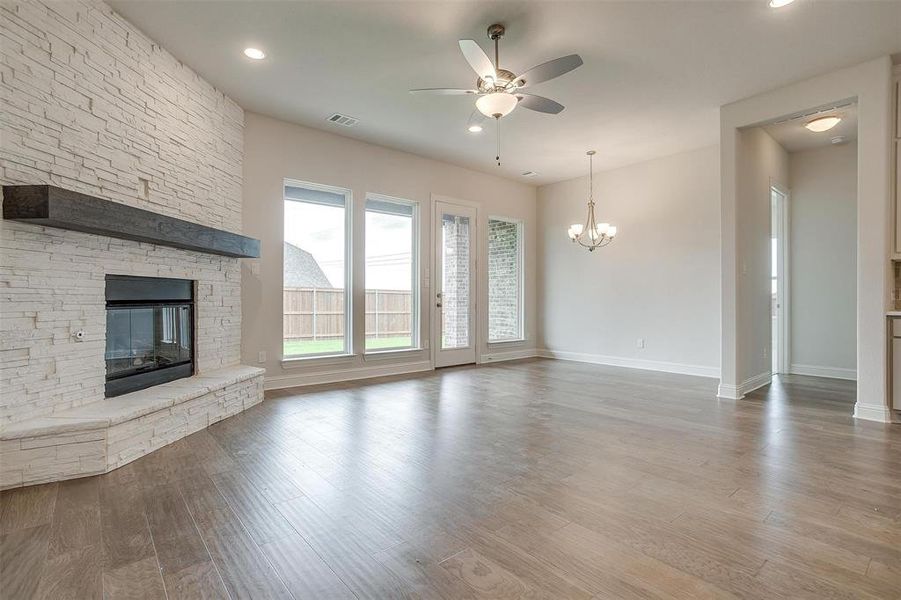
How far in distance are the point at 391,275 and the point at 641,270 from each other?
3.65 m

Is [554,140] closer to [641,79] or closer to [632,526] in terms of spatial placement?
[641,79]

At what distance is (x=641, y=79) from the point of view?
3943 millimetres

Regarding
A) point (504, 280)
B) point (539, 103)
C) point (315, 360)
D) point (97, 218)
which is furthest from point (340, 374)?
point (539, 103)

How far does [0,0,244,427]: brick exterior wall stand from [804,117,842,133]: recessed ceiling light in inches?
241

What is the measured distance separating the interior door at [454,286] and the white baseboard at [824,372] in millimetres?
4394

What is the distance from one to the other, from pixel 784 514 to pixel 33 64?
469cm

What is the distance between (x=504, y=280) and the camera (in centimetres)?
752

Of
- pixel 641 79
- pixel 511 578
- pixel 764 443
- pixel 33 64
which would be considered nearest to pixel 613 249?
pixel 641 79

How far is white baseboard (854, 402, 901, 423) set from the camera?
3.55m

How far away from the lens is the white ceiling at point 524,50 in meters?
3.01

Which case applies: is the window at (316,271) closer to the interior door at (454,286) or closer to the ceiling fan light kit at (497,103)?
the interior door at (454,286)

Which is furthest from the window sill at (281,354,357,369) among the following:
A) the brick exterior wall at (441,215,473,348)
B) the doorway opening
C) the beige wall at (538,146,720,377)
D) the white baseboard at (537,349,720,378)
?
the doorway opening

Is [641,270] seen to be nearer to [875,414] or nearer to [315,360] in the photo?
[875,414]

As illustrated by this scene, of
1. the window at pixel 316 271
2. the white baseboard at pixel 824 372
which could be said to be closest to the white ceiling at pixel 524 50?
the window at pixel 316 271
